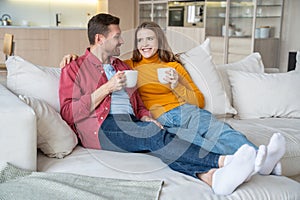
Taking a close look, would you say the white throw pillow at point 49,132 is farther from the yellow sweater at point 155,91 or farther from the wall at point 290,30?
the wall at point 290,30

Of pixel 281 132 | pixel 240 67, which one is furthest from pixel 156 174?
pixel 240 67

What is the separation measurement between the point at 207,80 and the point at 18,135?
4.24 feet

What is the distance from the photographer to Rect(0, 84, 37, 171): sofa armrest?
60.4 inches

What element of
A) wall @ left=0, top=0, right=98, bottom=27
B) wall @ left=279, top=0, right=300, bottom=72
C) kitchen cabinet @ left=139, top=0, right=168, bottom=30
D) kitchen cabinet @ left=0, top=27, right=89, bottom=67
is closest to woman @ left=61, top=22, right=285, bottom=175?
wall @ left=279, top=0, right=300, bottom=72

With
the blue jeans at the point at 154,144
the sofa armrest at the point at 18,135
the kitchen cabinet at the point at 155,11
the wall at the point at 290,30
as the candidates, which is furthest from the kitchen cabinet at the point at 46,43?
the sofa armrest at the point at 18,135

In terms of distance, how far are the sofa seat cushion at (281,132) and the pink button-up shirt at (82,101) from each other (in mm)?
822

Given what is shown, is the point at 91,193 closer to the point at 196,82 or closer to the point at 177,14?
the point at 196,82

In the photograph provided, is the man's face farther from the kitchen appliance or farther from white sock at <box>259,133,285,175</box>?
the kitchen appliance

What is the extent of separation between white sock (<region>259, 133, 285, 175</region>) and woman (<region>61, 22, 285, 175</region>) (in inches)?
10.4

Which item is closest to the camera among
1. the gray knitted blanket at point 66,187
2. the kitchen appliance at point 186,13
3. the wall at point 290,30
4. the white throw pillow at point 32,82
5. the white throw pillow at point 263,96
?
the gray knitted blanket at point 66,187

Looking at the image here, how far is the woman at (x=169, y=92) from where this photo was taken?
1.96 metres

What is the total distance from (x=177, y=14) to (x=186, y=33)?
41cm

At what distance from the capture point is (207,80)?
8.13 feet

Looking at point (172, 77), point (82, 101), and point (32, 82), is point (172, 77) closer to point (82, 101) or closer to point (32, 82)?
point (82, 101)
